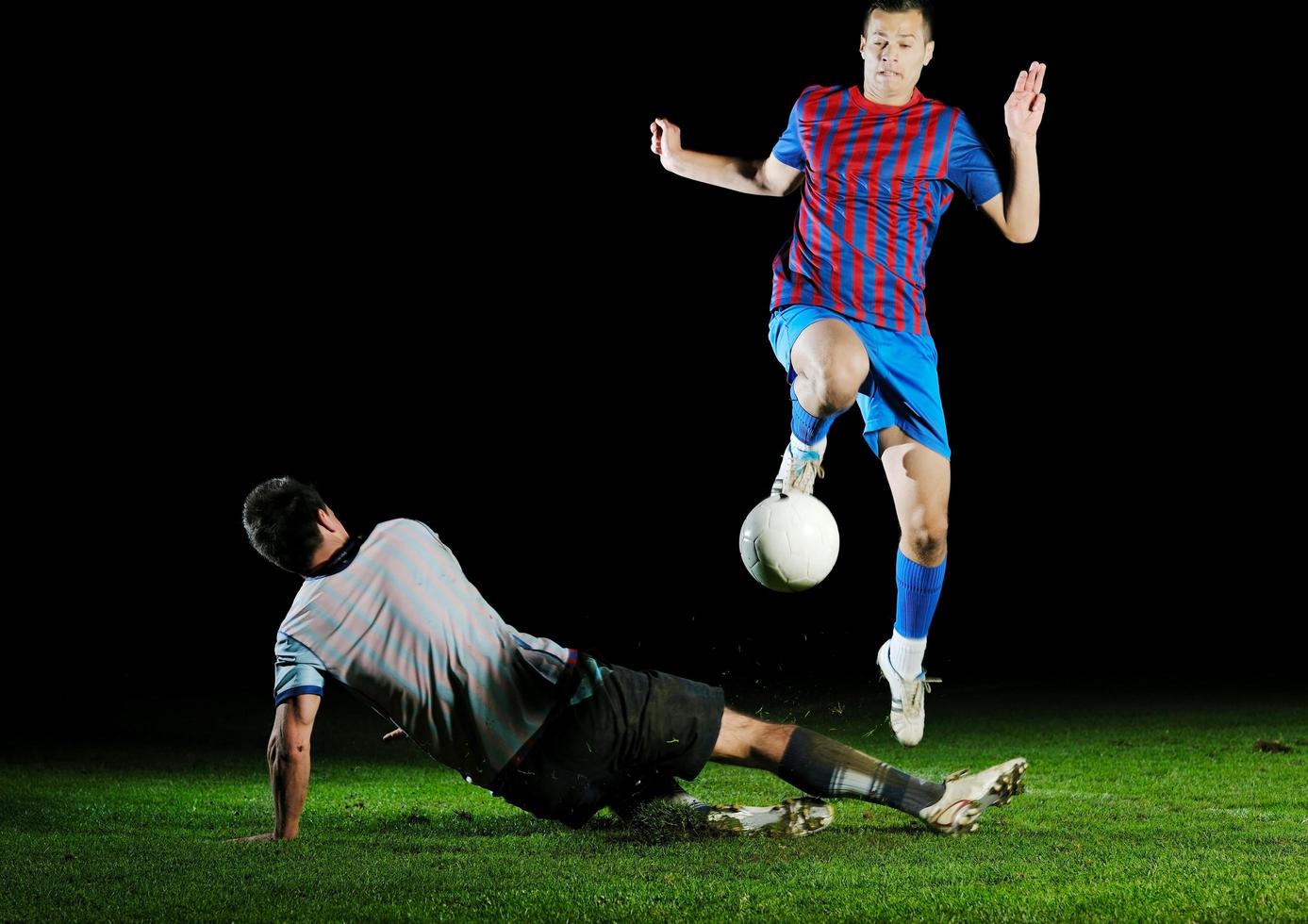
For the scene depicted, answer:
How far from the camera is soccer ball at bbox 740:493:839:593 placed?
13.4 ft

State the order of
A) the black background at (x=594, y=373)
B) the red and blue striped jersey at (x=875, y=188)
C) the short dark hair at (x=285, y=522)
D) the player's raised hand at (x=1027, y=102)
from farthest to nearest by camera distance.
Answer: the black background at (x=594, y=373) → the red and blue striped jersey at (x=875, y=188) → the player's raised hand at (x=1027, y=102) → the short dark hair at (x=285, y=522)

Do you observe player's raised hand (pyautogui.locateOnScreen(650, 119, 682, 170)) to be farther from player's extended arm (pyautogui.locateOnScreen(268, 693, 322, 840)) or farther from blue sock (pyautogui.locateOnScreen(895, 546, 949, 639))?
player's extended arm (pyautogui.locateOnScreen(268, 693, 322, 840))

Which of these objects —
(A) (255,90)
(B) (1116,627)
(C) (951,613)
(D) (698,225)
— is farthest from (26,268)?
(B) (1116,627)

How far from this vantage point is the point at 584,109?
11.6 metres

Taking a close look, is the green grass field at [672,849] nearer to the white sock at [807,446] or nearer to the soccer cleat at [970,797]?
the soccer cleat at [970,797]

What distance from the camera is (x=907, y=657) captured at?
4.46m

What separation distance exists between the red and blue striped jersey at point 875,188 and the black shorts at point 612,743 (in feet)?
4.18

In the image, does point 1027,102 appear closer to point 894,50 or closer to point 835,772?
point 894,50

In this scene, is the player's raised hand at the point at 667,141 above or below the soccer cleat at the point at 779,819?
above

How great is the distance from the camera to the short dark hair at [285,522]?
3906 millimetres

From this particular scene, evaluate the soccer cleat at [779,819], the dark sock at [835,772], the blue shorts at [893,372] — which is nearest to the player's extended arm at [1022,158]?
the blue shorts at [893,372]

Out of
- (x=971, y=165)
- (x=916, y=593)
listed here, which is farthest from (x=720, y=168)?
(x=916, y=593)

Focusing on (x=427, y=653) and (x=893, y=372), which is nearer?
(x=427, y=653)

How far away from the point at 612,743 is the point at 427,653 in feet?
1.98
